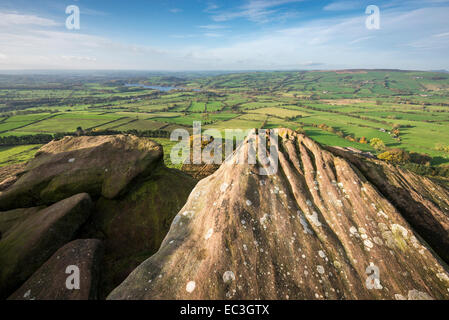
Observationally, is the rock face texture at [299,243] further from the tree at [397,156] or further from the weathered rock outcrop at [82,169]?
the tree at [397,156]

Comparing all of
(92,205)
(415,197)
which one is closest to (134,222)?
(92,205)

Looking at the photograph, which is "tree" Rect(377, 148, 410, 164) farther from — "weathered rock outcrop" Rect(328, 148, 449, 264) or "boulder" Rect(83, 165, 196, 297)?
"boulder" Rect(83, 165, 196, 297)

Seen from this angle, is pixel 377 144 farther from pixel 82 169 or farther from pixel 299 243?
pixel 82 169

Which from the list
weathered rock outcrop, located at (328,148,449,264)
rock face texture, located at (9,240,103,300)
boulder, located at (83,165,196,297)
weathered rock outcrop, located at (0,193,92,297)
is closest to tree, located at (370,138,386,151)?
weathered rock outcrop, located at (328,148,449,264)
